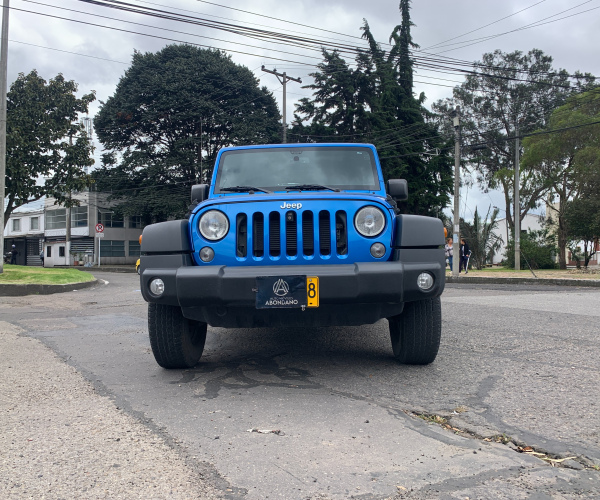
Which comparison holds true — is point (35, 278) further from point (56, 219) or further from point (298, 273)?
point (56, 219)

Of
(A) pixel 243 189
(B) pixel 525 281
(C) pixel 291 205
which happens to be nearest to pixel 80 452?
(C) pixel 291 205

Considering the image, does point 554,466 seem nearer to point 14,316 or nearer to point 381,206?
point 381,206

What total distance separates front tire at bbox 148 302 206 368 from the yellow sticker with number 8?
1121 millimetres

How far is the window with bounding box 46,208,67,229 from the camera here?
155ft

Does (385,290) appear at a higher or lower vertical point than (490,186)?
lower

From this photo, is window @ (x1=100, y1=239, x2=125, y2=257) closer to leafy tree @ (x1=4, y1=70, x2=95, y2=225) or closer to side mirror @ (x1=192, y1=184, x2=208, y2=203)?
leafy tree @ (x1=4, y1=70, x2=95, y2=225)

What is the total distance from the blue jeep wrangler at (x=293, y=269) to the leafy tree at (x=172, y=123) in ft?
100.0

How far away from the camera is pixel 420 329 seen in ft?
13.7

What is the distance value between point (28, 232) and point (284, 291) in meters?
55.9

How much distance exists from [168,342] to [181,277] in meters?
0.77

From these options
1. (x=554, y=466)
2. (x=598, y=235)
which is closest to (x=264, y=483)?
(x=554, y=466)

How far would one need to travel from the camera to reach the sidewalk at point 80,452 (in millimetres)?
2270

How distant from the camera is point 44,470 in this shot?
97.1 inches

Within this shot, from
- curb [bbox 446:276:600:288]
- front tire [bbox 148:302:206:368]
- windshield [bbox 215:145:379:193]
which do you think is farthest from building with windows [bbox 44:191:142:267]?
front tire [bbox 148:302:206:368]
